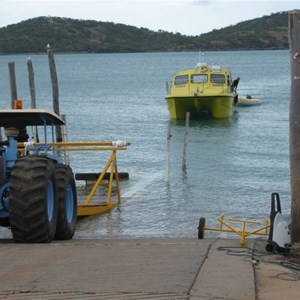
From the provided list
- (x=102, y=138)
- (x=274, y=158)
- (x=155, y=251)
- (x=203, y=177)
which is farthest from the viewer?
(x=102, y=138)

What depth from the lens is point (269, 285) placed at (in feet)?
24.8

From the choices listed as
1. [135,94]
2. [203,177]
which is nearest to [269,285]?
[203,177]

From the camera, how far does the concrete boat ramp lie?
7.07 m

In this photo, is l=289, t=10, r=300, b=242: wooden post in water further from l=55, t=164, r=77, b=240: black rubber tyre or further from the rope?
l=55, t=164, r=77, b=240: black rubber tyre

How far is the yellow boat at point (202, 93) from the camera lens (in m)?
39.1

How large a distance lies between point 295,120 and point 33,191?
127 inches

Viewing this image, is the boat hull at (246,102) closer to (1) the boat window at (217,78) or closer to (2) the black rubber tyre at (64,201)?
(1) the boat window at (217,78)

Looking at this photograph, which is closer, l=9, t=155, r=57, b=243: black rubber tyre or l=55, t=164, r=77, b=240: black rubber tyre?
l=9, t=155, r=57, b=243: black rubber tyre

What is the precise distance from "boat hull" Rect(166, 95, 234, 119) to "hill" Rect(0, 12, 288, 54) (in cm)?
12962

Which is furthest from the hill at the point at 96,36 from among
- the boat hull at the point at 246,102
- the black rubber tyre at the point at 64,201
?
the black rubber tyre at the point at 64,201

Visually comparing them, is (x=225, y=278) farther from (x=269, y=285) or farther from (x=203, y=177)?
(x=203, y=177)

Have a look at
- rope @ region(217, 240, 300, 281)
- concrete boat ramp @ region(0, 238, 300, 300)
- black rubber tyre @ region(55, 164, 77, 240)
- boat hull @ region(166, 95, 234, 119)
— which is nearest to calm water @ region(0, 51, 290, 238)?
boat hull @ region(166, 95, 234, 119)

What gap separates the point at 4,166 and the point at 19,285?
3.17 meters

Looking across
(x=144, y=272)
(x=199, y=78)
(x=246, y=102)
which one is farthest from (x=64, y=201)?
(x=246, y=102)
